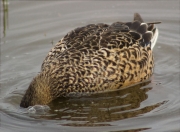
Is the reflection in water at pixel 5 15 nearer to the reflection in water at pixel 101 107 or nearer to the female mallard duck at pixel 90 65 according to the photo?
the female mallard duck at pixel 90 65

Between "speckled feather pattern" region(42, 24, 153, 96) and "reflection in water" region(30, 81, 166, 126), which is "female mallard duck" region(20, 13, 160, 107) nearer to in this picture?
"speckled feather pattern" region(42, 24, 153, 96)

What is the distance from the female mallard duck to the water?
26 centimetres

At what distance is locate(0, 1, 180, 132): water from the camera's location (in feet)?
31.6

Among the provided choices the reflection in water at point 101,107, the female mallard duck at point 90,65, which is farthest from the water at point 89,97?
the female mallard duck at point 90,65

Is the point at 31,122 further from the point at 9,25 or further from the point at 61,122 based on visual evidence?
the point at 9,25

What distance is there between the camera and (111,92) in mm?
10828

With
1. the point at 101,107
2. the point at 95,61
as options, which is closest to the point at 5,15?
the point at 95,61

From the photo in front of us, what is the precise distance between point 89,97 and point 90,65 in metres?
0.62

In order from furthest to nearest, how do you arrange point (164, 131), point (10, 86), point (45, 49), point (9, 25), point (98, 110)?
point (9, 25) → point (45, 49) → point (10, 86) → point (98, 110) → point (164, 131)

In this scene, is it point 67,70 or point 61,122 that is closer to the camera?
point 61,122

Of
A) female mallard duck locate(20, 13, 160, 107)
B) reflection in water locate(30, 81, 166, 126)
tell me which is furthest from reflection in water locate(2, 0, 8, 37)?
reflection in water locate(30, 81, 166, 126)

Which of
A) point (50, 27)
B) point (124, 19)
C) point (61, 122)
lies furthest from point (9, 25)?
point (61, 122)

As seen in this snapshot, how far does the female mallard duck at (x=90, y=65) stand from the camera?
10375 millimetres

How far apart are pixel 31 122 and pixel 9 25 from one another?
4.25m
